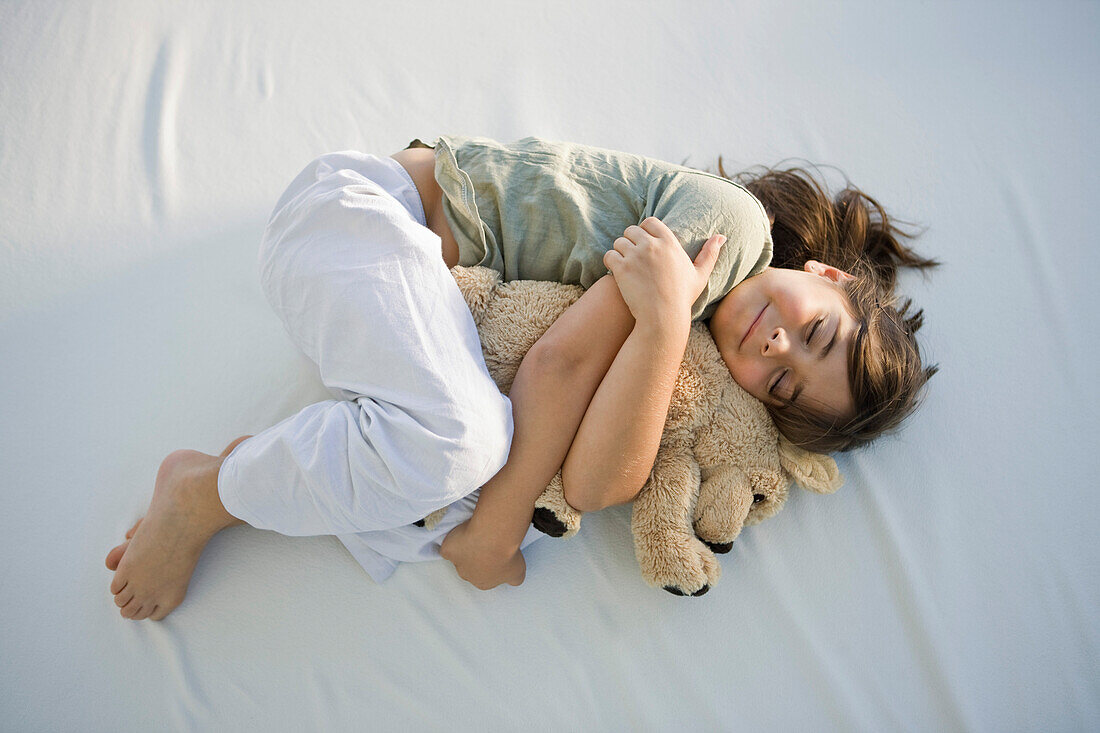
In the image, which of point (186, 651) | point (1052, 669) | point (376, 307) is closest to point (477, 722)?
point (186, 651)

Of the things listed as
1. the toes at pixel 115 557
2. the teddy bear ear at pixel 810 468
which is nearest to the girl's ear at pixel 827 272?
the teddy bear ear at pixel 810 468

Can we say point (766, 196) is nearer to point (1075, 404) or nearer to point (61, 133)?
point (1075, 404)

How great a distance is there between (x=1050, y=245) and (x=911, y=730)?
80 cm

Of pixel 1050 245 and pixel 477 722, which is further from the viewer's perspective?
pixel 1050 245

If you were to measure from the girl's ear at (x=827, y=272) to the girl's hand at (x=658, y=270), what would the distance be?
20cm

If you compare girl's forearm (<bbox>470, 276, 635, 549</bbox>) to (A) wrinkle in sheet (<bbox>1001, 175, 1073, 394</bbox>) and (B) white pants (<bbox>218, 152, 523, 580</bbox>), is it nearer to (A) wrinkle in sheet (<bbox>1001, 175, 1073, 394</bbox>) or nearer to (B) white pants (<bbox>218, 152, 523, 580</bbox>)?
(B) white pants (<bbox>218, 152, 523, 580</bbox>)

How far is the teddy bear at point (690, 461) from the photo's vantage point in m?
0.87

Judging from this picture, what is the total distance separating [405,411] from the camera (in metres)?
0.81

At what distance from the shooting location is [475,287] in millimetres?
909

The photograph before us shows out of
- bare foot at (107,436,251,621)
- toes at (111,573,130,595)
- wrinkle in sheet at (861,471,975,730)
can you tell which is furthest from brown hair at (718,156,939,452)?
toes at (111,573,130,595)

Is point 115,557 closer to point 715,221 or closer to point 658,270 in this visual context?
point 658,270

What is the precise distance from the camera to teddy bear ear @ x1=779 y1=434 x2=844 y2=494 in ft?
3.00

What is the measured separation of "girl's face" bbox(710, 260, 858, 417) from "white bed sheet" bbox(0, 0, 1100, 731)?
0.63ft

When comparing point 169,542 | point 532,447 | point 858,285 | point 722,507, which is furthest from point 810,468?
point 169,542
